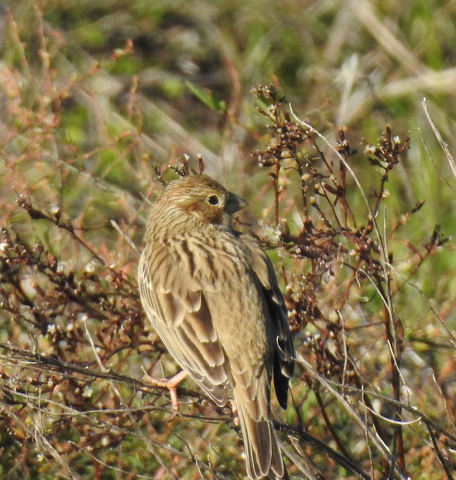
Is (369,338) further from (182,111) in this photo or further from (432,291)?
(182,111)

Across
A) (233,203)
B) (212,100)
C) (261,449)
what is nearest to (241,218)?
(212,100)

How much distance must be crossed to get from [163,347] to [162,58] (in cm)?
451

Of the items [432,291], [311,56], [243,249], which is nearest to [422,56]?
[311,56]

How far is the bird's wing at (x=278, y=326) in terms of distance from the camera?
16.0ft

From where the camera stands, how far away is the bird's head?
5504 mm

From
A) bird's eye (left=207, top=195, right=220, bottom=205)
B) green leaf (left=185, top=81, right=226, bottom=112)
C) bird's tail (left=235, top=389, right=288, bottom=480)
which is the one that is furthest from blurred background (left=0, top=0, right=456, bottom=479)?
bird's eye (left=207, top=195, right=220, bottom=205)

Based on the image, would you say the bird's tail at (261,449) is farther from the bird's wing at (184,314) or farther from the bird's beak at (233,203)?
the bird's beak at (233,203)

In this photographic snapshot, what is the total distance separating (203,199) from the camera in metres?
5.54

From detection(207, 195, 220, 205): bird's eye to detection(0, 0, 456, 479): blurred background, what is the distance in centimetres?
25

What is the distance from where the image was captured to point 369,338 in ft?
20.1

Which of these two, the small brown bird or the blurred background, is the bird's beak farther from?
the blurred background

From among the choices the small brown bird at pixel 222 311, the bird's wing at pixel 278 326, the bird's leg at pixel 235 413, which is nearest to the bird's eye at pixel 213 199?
the small brown bird at pixel 222 311

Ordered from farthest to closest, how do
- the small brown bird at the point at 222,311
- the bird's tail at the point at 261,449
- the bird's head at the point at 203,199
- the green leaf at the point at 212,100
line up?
the green leaf at the point at 212,100
the bird's head at the point at 203,199
the small brown bird at the point at 222,311
the bird's tail at the point at 261,449

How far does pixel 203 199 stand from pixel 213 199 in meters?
0.04
